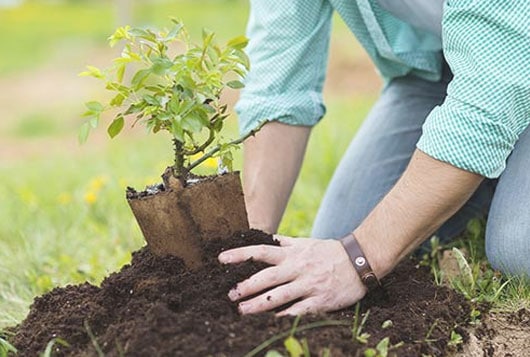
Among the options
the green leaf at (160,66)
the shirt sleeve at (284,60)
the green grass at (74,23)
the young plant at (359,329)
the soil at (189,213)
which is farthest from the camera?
the green grass at (74,23)

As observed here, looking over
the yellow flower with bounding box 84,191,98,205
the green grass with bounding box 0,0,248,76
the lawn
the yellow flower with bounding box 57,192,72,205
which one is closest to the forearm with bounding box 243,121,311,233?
the lawn

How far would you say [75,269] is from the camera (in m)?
2.96

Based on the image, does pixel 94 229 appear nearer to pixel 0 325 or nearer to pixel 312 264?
pixel 0 325

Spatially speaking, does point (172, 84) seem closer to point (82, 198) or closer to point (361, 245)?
point (361, 245)

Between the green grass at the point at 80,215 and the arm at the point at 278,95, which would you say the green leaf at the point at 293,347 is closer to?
the arm at the point at 278,95

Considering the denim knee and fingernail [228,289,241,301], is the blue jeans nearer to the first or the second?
the denim knee

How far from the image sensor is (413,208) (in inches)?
82.0

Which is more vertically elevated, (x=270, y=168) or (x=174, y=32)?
(x=174, y=32)

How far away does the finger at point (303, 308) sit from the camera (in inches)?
75.7

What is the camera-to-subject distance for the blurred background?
10.2 ft

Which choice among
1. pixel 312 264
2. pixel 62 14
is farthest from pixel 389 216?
pixel 62 14

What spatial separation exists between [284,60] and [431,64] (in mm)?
523

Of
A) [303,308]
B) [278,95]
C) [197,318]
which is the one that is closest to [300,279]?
[303,308]

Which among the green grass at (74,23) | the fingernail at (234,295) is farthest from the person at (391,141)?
the green grass at (74,23)
